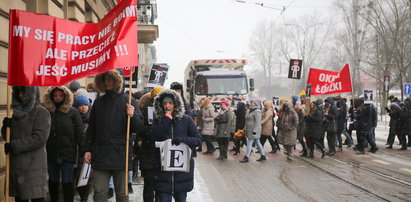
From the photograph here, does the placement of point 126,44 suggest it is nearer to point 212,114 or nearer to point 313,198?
point 313,198

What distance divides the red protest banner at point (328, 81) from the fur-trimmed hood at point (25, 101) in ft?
38.4

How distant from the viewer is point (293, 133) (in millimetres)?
12156

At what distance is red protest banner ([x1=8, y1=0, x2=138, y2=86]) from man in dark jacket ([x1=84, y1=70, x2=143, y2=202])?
0.85ft

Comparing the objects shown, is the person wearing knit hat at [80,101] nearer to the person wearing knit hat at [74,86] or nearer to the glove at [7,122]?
the person wearing knit hat at [74,86]

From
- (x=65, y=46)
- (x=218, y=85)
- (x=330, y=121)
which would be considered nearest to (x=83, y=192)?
(x=65, y=46)

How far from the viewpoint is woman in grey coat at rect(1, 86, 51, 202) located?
462cm

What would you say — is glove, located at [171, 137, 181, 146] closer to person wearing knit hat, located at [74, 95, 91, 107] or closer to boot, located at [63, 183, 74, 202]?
boot, located at [63, 183, 74, 202]

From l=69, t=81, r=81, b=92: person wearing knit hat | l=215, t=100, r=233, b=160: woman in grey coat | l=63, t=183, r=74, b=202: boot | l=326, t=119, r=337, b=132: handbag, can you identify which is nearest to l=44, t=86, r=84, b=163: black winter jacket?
l=63, t=183, r=74, b=202: boot

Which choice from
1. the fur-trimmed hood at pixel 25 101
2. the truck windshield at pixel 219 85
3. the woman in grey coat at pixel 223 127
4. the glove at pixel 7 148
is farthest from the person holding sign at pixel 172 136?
the truck windshield at pixel 219 85

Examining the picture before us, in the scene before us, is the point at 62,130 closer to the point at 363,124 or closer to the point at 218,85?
the point at 363,124

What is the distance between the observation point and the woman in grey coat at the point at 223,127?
40.8 feet

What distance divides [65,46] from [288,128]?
8.23 m

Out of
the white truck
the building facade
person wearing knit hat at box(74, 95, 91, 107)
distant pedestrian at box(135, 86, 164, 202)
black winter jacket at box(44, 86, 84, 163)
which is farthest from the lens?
the white truck

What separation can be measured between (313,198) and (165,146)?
11.6ft
